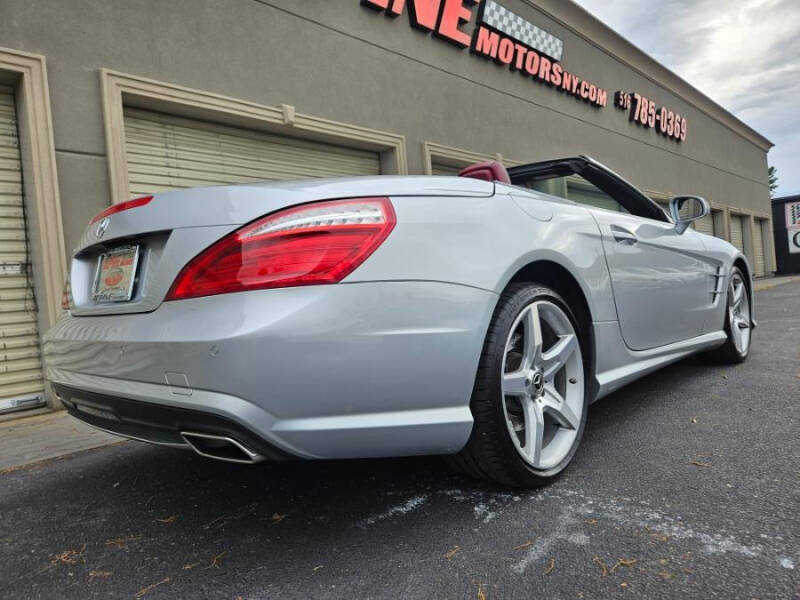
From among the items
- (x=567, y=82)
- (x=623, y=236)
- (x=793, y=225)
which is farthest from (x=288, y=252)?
(x=793, y=225)

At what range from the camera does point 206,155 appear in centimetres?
533

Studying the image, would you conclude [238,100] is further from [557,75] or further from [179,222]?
[557,75]

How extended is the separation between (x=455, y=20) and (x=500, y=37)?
4.11 feet

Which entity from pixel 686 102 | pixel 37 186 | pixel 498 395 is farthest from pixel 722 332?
pixel 686 102

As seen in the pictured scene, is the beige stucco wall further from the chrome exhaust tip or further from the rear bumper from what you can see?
the chrome exhaust tip

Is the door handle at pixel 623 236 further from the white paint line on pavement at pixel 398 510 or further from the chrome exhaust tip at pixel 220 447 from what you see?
the chrome exhaust tip at pixel 220 447

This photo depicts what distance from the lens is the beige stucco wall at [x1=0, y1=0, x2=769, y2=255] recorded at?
4277 mm

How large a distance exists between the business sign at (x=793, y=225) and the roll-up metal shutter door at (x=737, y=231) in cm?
427

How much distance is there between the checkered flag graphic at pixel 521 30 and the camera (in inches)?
332

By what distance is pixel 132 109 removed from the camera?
4824 millimetres

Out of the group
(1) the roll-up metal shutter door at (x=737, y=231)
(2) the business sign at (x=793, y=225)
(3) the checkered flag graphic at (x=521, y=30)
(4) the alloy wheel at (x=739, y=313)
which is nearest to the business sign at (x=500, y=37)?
(3) the checkered flag graphic at (x=521, y=30)

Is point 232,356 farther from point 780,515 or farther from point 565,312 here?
point 780,515

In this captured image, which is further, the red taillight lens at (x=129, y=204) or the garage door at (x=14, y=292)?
the garage door at (x=14, y=292)

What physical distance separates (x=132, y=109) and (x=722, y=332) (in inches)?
204
